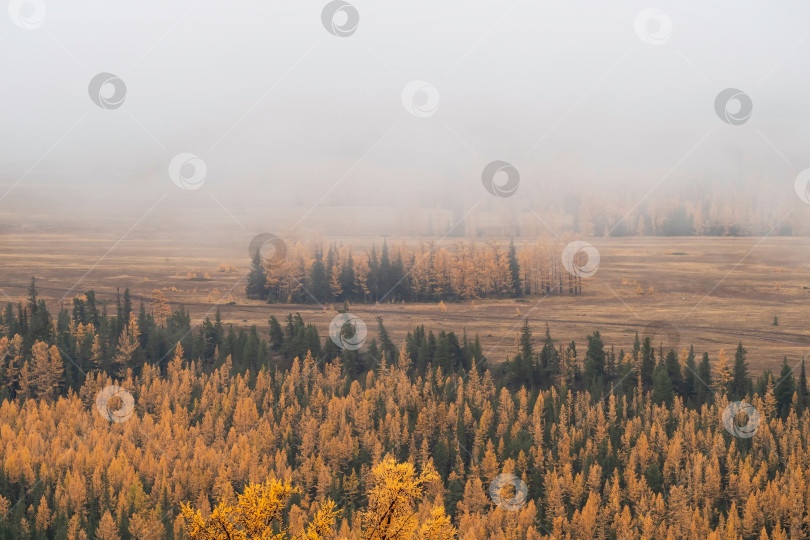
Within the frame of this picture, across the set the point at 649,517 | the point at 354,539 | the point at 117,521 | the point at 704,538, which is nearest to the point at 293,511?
the point at 354,539

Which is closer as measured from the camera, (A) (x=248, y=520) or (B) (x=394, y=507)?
(B) (x=394, y=507)

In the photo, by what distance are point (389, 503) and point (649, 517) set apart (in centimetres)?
14762

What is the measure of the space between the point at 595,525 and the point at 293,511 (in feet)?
253

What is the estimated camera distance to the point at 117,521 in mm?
189375

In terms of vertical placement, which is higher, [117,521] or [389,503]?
[389,503]

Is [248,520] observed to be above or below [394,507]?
below

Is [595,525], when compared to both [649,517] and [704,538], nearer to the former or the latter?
[649,517]

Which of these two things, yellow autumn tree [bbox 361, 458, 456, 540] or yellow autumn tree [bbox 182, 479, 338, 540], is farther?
yellow autumn tree [bbox 182, 479, 338, 540]

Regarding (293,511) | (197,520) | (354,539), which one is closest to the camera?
(197,520)

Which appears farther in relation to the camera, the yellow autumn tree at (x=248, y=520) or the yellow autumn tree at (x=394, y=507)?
the yellow autumn tree at (x=248, y=520)

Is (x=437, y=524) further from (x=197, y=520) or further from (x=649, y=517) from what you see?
(x=649, y=517)

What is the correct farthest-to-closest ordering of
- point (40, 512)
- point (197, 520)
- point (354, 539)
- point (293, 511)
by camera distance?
point (40, 512)
point (293, 511)
point (354, 539)
point (197, 520)

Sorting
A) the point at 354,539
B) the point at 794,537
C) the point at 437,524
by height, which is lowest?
the point at 794,537

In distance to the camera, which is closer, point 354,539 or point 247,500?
point 247,500
